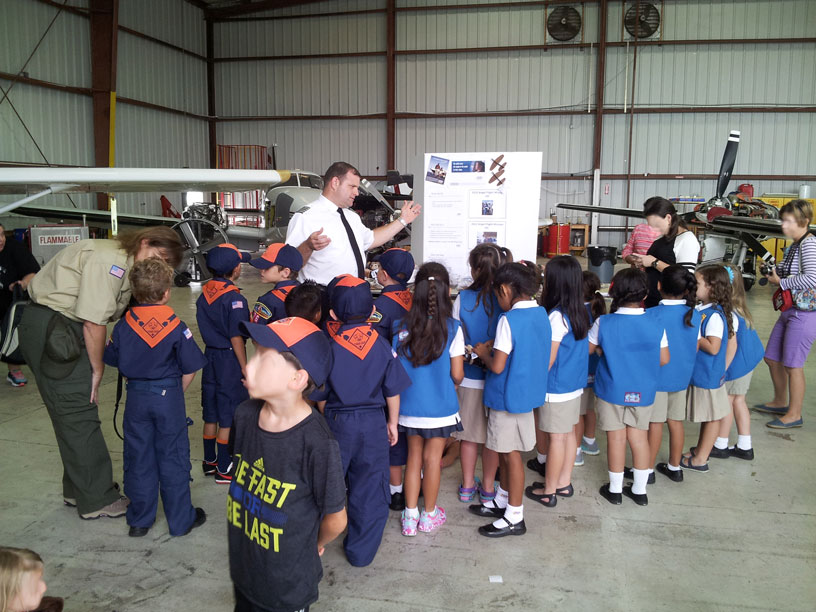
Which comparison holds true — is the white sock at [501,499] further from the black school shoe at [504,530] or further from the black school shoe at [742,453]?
the black school shoe at [742,453]

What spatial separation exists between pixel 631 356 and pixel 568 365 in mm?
342

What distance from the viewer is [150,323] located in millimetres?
2682

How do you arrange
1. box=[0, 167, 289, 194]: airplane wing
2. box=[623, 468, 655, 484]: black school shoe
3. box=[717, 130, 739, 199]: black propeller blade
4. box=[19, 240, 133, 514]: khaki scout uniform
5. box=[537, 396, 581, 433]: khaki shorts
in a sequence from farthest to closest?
1. box=[717, 130, 739, 199]: black propeller blade
2. box=[0, 167, 289, 194]: airplane wing
3. box=[623, 468, 655, 484]: black school shoe
4. box=[537, 396, 581, 433]: khaki shorts
5. box=[19, 240, 133, 514]: khaki scout uniform

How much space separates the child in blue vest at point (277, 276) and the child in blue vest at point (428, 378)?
0.78 m

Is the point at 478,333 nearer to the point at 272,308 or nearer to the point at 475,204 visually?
the point at 272,308

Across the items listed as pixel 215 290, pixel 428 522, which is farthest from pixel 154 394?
pixel 428 522

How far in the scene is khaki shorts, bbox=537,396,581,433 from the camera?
299 cm

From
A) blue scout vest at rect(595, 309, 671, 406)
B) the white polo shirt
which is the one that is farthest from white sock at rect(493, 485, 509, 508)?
the white polo shirt

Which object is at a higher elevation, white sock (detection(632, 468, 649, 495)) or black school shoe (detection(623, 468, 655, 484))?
white sock (detection(632, 468, 649, 495))

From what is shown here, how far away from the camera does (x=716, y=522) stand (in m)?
3.03

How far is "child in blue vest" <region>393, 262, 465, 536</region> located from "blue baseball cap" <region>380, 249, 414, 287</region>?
0.34 meters

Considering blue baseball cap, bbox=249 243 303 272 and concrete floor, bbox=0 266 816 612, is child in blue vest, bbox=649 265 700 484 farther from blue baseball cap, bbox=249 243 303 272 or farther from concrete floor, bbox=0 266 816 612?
blue baseball cap, bbox=249 243 303 272

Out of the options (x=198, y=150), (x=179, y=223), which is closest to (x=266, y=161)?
(x=198, y=150)

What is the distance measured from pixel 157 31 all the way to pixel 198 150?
11.7 feet
